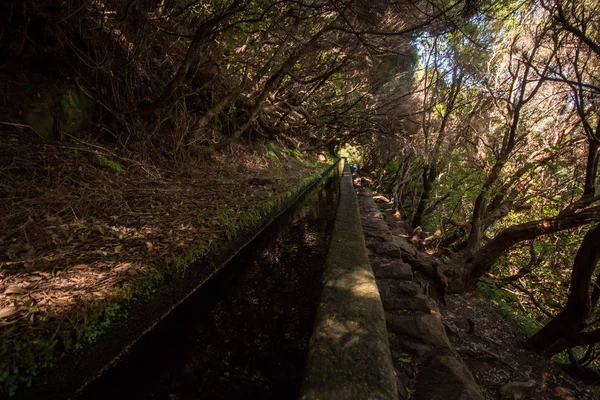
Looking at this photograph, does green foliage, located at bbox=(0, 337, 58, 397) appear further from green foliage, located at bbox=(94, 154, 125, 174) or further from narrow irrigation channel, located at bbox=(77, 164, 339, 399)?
green foliage, located at bbox=(94, 154, 125, 174)

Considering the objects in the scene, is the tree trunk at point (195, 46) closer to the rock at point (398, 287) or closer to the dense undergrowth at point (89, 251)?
the dense undergrowth at point (89, 251)

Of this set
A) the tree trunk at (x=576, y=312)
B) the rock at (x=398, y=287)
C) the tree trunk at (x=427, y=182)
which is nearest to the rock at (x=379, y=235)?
the rock at (x=398, y=287)

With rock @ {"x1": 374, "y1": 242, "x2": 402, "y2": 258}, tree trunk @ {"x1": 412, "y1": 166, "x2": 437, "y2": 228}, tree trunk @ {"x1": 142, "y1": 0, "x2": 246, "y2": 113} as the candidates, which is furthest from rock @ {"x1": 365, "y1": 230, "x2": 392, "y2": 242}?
tree trunk @ {"x1": 412, "y1": 166, "x2": 437, "y2": 228}

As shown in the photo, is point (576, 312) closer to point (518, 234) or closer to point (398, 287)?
point (518, 234)

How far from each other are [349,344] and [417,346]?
29.8 inches

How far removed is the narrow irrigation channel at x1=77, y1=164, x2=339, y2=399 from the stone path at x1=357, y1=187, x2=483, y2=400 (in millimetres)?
654

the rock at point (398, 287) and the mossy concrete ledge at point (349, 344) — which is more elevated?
the mossy concrete ledge at point (349, 344)

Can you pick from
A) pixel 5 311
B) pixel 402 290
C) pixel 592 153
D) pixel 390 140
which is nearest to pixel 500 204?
pixel 592 153

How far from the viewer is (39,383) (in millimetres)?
1254

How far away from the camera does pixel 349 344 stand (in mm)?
1354

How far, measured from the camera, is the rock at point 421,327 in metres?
1.84

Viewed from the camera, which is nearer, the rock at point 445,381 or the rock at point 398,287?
the rock at point 445,381

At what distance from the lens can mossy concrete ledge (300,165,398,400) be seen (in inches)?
44.2

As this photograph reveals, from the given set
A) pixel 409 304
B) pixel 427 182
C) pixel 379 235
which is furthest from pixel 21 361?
pixel 427 182
